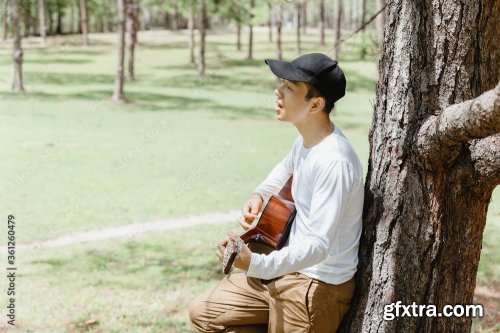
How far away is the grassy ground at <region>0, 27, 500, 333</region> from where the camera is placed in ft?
21.7

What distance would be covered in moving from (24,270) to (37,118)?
40.4 ft

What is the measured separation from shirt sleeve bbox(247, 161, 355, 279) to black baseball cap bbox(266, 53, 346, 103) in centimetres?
39

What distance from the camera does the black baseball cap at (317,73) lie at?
3.00 m

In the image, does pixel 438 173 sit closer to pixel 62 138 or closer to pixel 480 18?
pixel 480 18

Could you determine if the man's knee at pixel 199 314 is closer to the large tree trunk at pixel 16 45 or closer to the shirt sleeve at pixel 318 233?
the shirt sleeve at pixel 318 233

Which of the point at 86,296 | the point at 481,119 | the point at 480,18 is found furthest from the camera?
the point at 86,296

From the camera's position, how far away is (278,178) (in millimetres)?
3553

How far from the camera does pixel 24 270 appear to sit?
7.76 meters

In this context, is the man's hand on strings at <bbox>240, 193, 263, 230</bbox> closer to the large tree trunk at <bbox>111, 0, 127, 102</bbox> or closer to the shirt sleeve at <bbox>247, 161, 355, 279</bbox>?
the shirt sleeve at <bbox>247, 161, 355, 279</bbox>

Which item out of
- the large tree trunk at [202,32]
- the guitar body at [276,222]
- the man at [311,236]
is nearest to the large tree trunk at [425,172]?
the man at [311,236]

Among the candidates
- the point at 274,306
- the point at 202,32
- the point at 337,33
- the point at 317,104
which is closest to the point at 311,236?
the point at 274,306

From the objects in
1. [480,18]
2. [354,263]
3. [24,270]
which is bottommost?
[24,270]

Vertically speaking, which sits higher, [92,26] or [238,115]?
[92,26]

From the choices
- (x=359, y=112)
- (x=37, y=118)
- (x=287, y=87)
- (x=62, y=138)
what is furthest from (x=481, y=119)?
(x=359, y=112)
